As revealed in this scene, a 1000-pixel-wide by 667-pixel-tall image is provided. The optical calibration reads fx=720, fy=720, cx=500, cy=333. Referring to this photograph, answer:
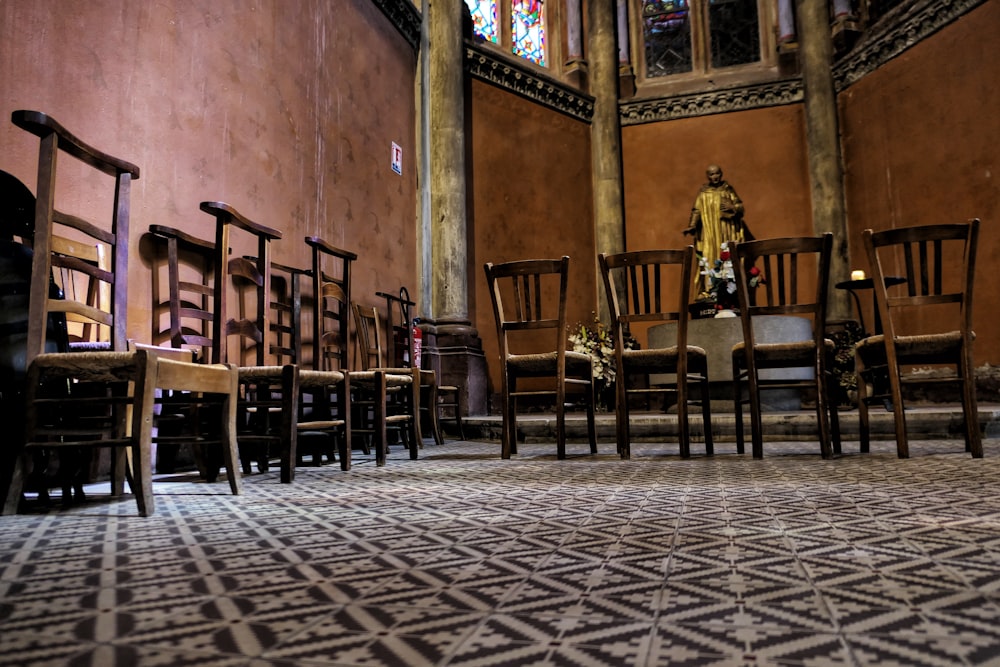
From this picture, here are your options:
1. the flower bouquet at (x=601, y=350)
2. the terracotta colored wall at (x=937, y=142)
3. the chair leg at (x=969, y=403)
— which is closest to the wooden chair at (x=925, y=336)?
the chair leg at (x=969, y=403)

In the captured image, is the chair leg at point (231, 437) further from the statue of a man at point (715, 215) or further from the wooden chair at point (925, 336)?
the statue of a man at point (715, 215)

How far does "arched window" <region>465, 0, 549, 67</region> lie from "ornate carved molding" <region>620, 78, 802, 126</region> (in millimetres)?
1392

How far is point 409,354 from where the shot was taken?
5527 mm

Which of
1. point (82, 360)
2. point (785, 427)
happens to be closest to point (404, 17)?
point (785, 427)

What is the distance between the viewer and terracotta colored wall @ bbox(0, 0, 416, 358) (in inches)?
127

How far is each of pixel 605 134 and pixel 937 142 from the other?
3742mm

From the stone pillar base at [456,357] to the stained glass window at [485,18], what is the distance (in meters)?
3.71

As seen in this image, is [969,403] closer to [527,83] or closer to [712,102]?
[527,83]

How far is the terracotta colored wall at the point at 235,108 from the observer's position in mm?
3215

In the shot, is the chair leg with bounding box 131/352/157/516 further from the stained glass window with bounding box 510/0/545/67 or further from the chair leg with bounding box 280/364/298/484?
the stained glass window with bounding box 510/0/545/67

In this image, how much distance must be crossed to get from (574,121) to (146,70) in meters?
6.29

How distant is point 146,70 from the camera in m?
3.69

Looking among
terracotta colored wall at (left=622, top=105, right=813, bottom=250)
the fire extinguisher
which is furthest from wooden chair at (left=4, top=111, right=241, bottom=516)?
terracotta colored wall at (left=622, top=105, right=813, bottom=250)

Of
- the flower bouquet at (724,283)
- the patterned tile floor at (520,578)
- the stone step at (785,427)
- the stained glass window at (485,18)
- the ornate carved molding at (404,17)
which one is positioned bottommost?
the patterned tile floor at (520,578)
